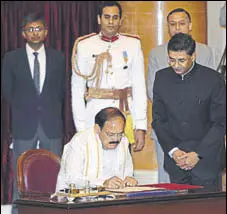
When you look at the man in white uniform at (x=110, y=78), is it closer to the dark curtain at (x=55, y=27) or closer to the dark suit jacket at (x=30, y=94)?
the dark suit jacket at (x=30, y=94)

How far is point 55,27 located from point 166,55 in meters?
2.05

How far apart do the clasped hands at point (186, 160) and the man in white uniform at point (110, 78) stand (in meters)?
0.52

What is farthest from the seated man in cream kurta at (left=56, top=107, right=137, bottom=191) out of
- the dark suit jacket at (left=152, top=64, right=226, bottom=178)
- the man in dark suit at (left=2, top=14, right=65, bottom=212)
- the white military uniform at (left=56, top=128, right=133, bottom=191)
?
the man in dark suit at (left=2, top=14, right=65, bottom=212)

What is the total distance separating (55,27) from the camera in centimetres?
827

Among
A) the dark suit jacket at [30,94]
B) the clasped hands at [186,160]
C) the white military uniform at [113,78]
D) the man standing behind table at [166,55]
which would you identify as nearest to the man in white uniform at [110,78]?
the white military uniform at [113,78]

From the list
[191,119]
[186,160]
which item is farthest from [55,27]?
[186,160]

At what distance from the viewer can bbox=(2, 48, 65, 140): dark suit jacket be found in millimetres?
6719

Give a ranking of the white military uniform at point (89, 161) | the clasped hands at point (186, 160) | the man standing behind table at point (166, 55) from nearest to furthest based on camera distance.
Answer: the white military uniform at point (89, 161), the clasped hands at point (186, 160), the man standing behind table at point (166, 55)

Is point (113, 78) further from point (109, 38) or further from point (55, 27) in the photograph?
point (55, 27)

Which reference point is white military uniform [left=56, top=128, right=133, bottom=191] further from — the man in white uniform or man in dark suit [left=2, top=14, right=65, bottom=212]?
man in dark suit [left=2, top=14, right=65, bottom=212]

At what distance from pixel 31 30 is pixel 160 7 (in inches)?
52.8

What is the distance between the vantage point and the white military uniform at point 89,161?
17.2ft

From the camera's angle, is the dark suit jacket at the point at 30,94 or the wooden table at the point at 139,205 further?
the dark suit jacket at the point at 30,94

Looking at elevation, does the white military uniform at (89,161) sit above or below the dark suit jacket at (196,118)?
below
